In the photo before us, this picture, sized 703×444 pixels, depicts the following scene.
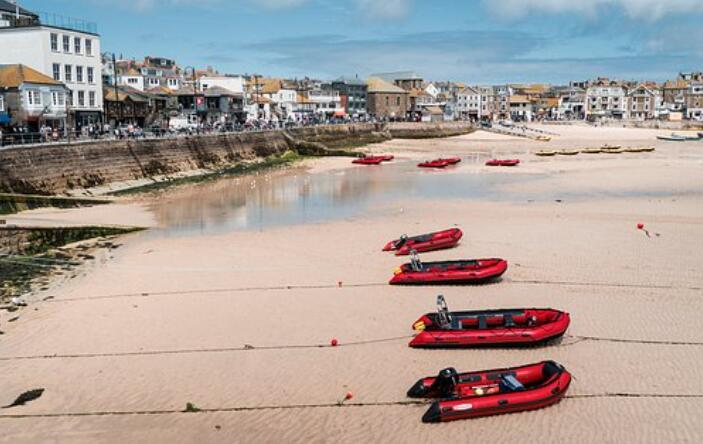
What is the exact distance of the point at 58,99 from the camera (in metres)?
42.2

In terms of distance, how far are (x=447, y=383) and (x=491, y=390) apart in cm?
66

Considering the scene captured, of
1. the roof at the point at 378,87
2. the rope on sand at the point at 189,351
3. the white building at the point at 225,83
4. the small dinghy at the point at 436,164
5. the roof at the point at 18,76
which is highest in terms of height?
the roof at the point at 378,87

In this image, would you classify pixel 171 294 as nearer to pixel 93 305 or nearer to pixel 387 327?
pixel 93 305

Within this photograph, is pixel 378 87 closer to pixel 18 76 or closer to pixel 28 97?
pixel 28 97

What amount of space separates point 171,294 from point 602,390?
31.8 feet

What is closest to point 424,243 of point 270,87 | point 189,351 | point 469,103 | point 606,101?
point 189,351

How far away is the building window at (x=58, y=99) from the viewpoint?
137 feet

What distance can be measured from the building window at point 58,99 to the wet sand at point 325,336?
22230 millimetres

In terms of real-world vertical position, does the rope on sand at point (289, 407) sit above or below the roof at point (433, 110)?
below

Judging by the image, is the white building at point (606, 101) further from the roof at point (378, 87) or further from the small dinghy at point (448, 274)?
the small dinghy at point (448, 274)

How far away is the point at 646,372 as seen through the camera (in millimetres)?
11281

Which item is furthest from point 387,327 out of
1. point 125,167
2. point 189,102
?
point 189,102

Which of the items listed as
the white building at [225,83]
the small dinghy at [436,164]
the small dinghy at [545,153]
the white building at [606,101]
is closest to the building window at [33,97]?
the small dinghy at [436,164]

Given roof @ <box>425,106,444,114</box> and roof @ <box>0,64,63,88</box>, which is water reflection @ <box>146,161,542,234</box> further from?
roof @ <box>425,106,444,114</box>
